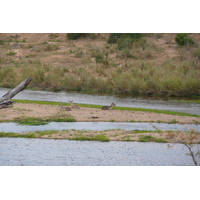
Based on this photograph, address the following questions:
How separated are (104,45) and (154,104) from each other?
2408 cm

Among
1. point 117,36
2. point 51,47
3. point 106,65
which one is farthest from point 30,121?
point 117,36

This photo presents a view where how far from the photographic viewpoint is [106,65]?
42469 mm

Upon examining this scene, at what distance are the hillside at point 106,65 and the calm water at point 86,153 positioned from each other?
641 inches

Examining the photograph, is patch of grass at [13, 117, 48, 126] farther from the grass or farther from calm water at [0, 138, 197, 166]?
calm water at [0, 138, 197, 166]

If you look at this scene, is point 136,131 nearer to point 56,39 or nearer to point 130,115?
point 130,115

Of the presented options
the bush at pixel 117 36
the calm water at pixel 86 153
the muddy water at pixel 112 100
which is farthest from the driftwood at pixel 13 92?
the bush at pixel 117 36

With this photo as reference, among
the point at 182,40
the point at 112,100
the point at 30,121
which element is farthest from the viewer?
the point at 182,40

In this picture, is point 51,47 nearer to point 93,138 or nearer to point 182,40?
point 182,40

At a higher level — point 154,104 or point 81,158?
point 81,158

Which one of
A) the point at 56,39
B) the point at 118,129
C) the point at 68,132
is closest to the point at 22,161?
the point at 68,132

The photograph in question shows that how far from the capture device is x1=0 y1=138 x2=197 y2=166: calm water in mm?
14484

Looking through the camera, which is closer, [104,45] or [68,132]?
[68,132]

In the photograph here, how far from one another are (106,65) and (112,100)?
39.9ft

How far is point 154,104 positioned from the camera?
28.6 meters
